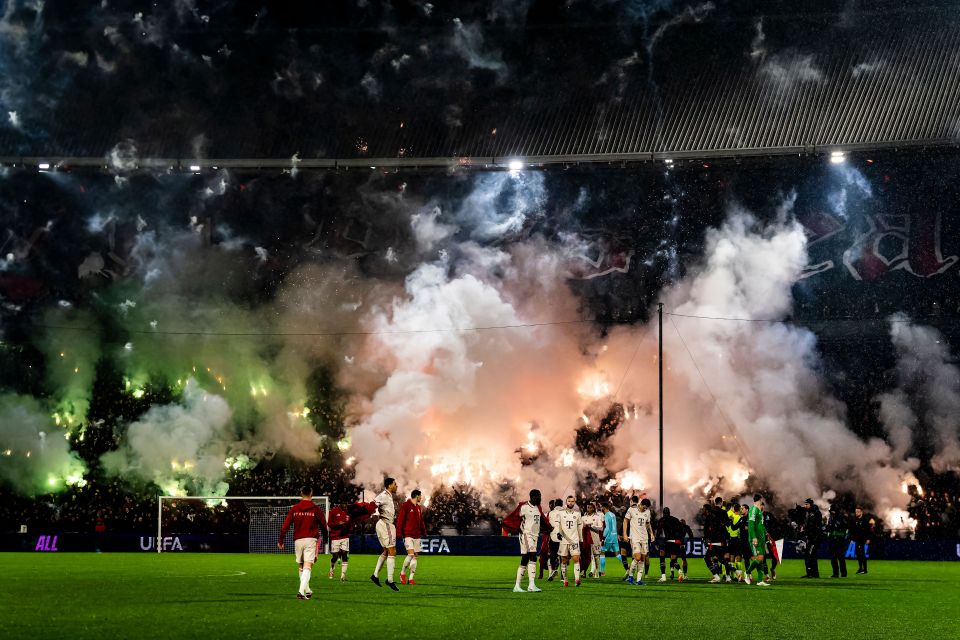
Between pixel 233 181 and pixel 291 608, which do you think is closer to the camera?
pixel 291 608

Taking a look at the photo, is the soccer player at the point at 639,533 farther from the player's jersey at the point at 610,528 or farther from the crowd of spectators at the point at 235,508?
the crowd of spectators at the point at 235,508

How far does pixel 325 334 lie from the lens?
51.5 metres

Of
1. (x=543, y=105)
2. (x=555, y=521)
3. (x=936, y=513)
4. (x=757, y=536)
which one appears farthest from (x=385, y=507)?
(x=543, y=105)

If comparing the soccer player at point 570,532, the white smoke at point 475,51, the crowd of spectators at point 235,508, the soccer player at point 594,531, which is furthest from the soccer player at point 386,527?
the white smoke at point 475,51

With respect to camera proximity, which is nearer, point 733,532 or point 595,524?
point 733,532

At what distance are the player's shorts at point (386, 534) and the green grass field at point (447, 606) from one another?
934 millimetres

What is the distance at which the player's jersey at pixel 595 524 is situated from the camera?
2619cm

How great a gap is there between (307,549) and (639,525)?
873 centimetres

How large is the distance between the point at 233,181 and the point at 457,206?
10401 millimetres

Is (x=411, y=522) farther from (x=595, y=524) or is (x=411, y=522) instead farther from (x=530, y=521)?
(x=595, y=524)

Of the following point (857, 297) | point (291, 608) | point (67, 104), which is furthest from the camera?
point (67, 104)

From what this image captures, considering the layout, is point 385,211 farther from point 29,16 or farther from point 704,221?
point 29,16

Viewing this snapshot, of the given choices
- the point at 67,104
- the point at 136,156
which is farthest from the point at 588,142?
the point at 67,104

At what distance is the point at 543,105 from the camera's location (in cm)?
4778
